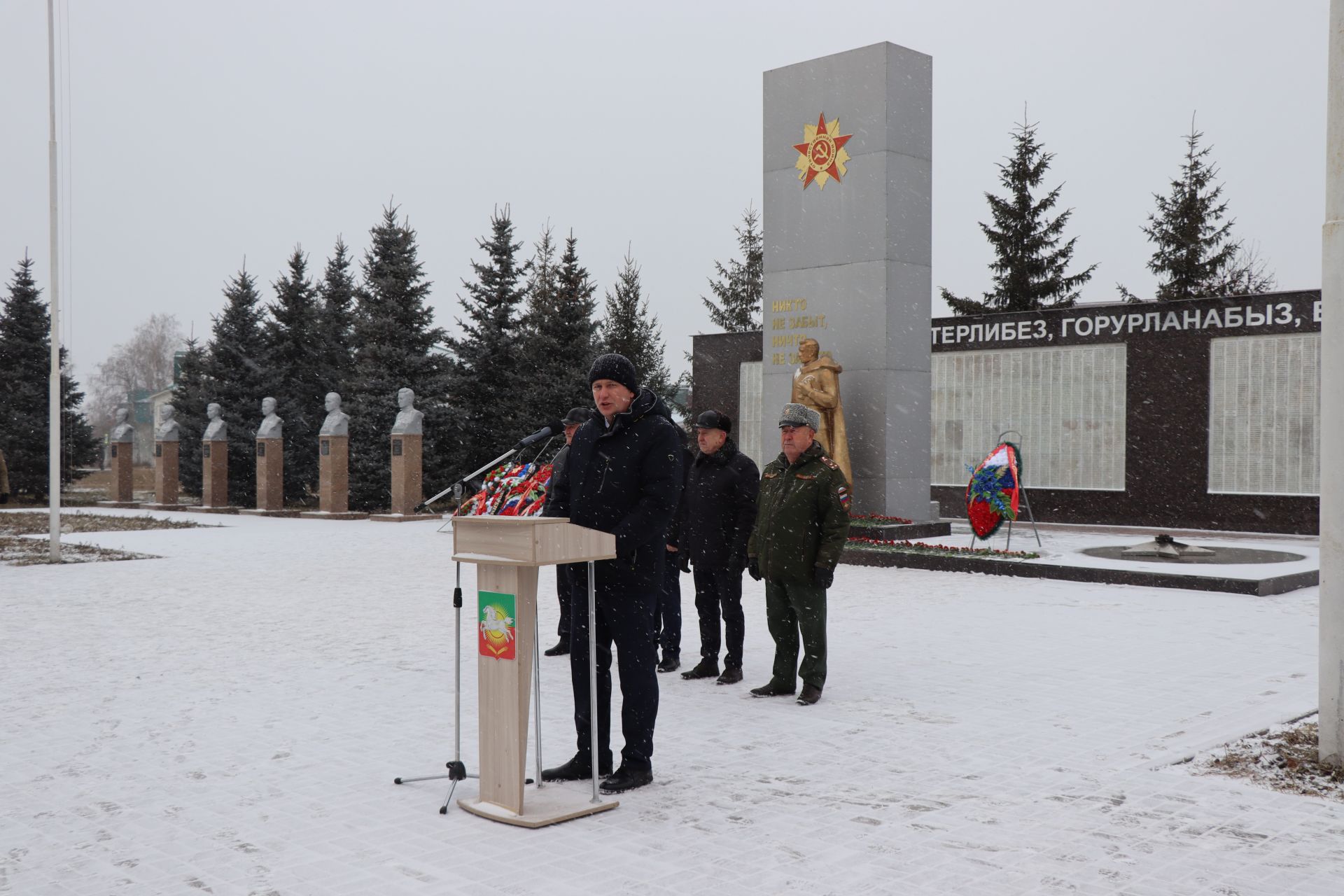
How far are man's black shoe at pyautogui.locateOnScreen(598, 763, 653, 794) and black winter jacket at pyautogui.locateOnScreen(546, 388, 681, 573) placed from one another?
34.3 inches

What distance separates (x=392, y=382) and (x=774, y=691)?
24129 millimetres

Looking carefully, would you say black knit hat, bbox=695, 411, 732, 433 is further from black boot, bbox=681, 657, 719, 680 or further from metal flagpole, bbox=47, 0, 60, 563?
metal flagpole, bbox=47, 0, 60, 563

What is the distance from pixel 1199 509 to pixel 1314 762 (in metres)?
16.1

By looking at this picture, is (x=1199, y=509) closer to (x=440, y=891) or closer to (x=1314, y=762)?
(x=1314, y=762)

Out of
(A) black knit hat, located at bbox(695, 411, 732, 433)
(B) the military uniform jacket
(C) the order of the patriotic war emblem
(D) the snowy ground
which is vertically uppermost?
(C) the order of the patriotic war emblem

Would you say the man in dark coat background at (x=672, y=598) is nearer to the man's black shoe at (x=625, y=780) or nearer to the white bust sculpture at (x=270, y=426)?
the man's black shoe at (x=625, y=780)

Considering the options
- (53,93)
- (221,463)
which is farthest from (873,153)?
(221,463)

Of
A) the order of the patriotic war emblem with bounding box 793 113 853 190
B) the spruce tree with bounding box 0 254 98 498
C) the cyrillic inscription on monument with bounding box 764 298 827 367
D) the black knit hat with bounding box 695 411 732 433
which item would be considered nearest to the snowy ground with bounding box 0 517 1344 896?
the black knit hat with bounding box 695 411 732 433

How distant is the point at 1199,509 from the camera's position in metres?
20.2

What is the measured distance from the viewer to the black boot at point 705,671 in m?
7.56

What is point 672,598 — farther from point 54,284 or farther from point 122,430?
point 122,430

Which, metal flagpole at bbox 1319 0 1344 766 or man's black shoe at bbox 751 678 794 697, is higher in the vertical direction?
metal flagpole at bbox 1319 0 1344 766

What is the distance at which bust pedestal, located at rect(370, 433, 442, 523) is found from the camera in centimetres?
2462

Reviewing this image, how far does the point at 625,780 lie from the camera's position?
500 cm
